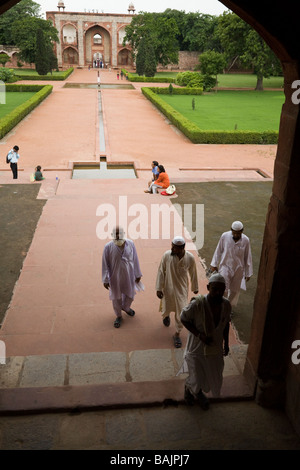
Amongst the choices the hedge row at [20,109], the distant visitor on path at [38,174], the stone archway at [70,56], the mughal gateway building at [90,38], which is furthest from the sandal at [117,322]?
the stone archway at [70,56]

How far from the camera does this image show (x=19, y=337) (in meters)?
4.41

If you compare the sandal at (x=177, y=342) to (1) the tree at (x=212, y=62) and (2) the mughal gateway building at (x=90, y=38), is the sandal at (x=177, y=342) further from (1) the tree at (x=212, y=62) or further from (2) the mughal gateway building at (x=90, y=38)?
(2) the mughal gateway building at (x=90, y=38)

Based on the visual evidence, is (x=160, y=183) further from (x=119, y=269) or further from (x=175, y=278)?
(x=175, y=278)

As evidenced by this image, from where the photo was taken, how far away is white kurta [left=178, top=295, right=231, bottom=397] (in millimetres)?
3133

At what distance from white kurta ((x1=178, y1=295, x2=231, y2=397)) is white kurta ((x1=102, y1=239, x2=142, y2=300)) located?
147 centimetres

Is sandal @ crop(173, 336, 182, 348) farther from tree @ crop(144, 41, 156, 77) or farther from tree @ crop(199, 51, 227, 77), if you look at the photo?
tree @ crop(144, 41, 156, 77)

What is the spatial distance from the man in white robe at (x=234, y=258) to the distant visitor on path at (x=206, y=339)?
1.54 metres

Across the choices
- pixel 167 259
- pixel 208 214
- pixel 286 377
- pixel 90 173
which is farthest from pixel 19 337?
pixel 90 173

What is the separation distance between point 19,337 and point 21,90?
92.9 ft

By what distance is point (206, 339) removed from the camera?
314 centimetres

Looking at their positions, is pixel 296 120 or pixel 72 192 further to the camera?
pixel 72 192

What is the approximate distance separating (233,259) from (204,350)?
1773mm

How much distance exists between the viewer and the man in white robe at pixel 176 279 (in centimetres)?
417
